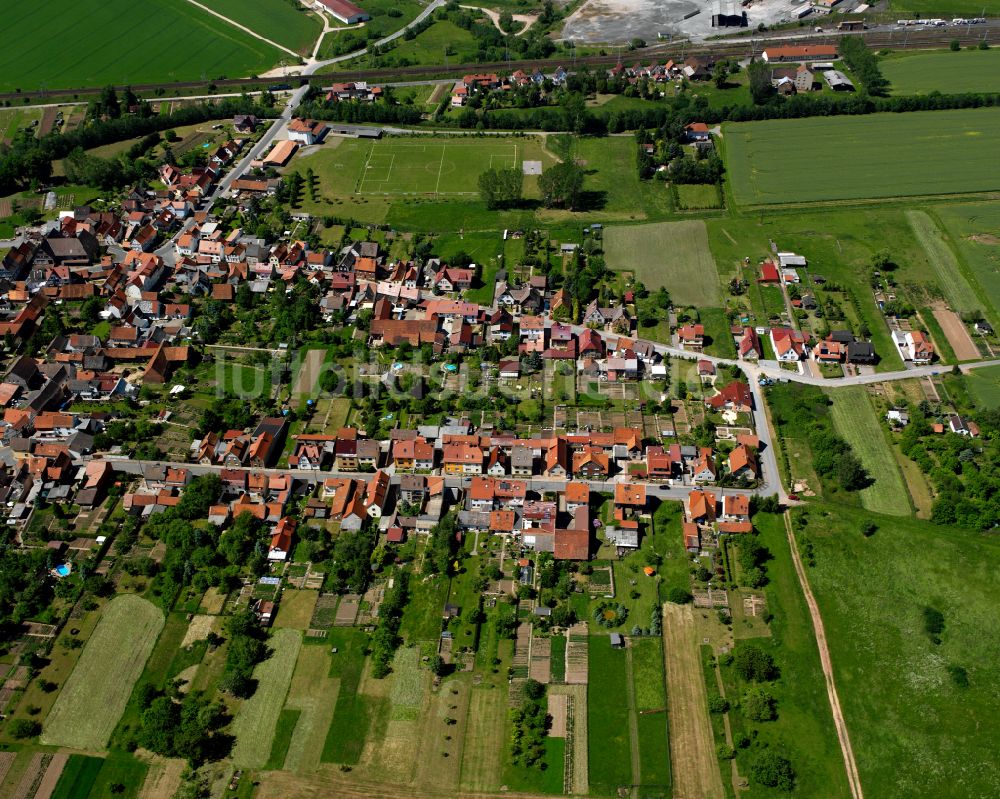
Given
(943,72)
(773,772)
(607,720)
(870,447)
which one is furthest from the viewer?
Result: (943,72)

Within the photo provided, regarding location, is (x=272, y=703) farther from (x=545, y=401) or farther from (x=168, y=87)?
(x=168, y=87)

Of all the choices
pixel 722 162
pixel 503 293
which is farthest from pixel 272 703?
pixel 722 162

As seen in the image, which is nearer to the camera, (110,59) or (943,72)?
(943,72)

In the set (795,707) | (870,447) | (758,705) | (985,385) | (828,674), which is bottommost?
(758,705)

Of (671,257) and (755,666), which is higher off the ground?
(671,257)

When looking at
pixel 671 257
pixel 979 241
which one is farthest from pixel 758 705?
pixel 979 241

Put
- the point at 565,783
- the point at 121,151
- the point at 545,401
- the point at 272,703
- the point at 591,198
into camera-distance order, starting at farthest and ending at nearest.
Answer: the point at 121,151 → the point at 591,198 → the point at 545,401 → the point at 272,703 → the point at 565,783

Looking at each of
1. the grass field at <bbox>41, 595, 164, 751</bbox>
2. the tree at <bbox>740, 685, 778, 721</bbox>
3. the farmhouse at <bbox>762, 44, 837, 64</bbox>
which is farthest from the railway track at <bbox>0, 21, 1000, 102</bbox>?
the tree at <bbox>740, 685, 778, 721</bbox>

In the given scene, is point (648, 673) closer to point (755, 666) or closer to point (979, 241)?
point (755, 666)
